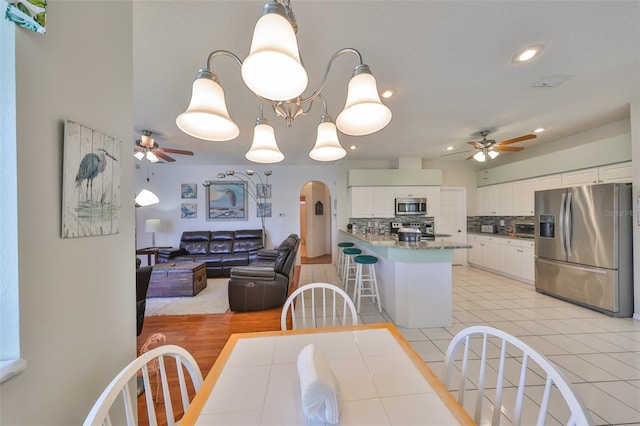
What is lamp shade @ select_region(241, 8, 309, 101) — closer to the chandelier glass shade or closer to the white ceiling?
the chandelier glass shade

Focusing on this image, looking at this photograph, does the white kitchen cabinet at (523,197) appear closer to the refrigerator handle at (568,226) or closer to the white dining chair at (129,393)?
the refrigerator handle at (568,226)


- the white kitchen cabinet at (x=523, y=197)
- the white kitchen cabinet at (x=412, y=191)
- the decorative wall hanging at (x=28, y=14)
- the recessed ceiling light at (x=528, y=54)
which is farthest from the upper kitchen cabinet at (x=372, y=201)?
the decorative wall hanging at (x=28, y=14)

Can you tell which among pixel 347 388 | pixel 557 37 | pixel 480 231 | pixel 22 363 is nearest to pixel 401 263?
pixel 347 388

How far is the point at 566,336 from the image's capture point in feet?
8.13

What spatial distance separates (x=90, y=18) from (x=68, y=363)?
4.84 feet

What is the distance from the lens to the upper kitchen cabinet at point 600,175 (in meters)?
3.14

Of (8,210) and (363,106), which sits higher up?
(363,106)

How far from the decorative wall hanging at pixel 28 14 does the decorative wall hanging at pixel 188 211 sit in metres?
5.67

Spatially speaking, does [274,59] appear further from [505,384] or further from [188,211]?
[188,211]

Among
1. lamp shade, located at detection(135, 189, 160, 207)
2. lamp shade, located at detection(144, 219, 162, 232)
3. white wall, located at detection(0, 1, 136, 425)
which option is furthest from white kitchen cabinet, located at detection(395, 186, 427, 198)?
lamp shade, located at detection(144, 219, 162, 232)

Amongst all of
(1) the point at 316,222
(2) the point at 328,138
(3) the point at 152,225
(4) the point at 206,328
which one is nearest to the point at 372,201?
(1) the point at 316,222

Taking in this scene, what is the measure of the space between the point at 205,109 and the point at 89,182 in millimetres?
626

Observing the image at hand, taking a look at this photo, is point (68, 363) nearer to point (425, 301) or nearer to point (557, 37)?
point (425, 301)

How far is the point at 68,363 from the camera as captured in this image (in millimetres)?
912
